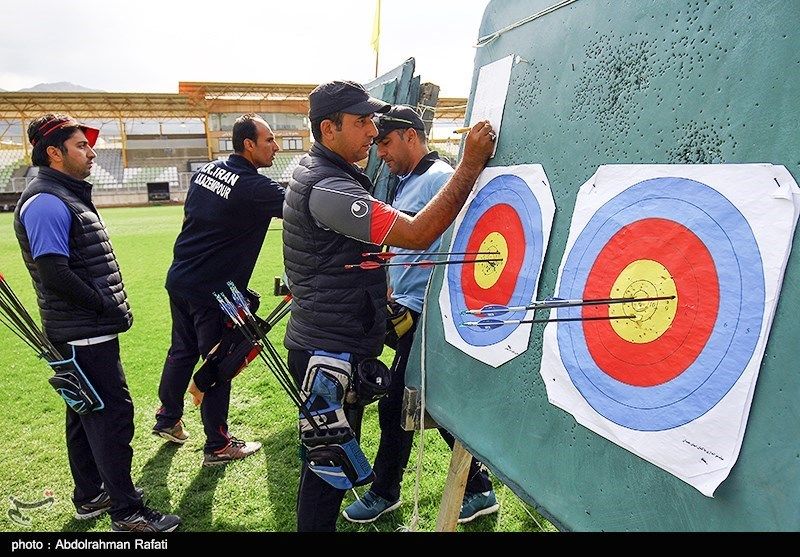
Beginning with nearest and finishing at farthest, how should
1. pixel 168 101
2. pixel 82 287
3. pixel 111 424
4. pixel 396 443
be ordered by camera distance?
1. pixel 82 287
2. pixel 111 424
3. pixel 396 443
4. pixel 168 101

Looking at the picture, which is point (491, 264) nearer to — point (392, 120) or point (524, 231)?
point (524, 231)

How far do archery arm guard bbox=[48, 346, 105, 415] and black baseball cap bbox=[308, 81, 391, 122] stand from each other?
1392 mm

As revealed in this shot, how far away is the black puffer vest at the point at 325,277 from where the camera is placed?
1.62m

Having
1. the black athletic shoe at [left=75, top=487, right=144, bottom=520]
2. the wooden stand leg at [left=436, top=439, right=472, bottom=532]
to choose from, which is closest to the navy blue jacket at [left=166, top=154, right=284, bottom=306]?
the black athletic shoe at [left=75, top=487, right=144, bottom=520]

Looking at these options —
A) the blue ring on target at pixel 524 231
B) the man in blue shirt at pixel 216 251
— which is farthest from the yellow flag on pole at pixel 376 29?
the blue ring on target at pixel 524 231

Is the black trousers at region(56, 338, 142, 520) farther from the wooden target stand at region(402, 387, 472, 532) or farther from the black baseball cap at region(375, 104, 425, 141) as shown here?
the black baseball cap at region(375, 104, 425, 141)

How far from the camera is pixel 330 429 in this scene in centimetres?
168

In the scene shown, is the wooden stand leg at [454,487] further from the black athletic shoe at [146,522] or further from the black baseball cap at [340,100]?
the black athletic shoe at [146,522]

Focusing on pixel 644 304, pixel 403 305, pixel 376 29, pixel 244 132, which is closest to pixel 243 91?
pixel 376 29

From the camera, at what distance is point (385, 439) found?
228 centimetres

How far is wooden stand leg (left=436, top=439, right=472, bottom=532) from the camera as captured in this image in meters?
1.53

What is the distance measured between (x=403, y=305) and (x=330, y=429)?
657mm

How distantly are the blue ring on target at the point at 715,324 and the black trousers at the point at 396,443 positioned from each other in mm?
1150

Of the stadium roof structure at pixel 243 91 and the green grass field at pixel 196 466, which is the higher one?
the stadium roof structure at pixel 243 91
